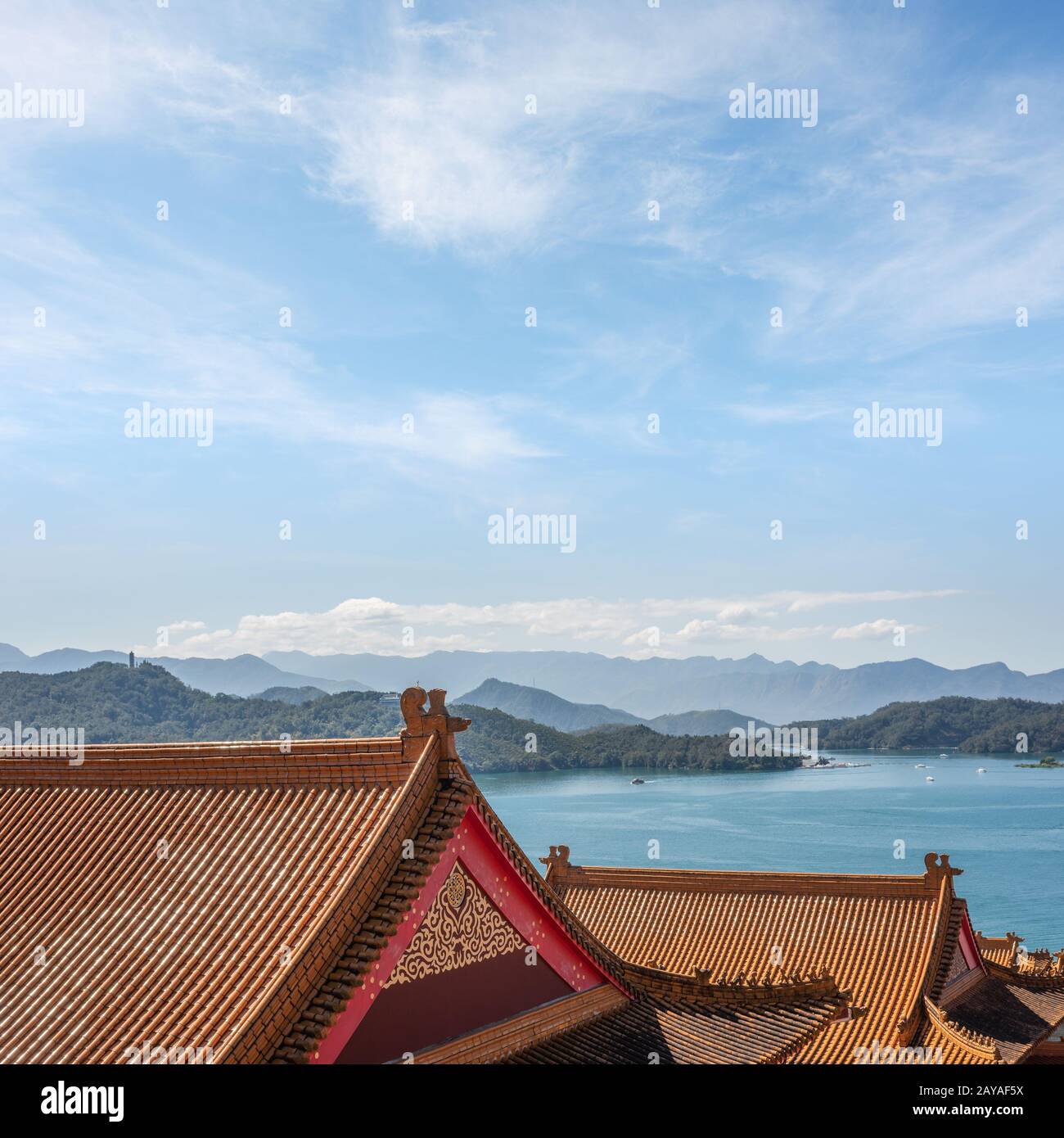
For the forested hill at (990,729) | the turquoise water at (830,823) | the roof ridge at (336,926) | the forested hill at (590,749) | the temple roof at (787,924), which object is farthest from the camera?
the forested hill at (990,729)

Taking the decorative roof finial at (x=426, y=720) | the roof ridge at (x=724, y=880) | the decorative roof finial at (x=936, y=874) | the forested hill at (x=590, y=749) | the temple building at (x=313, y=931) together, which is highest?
the decorative roof finial at (x=426, y=720)

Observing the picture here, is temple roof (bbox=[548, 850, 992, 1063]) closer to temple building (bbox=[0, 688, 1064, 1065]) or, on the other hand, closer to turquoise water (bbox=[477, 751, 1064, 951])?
temple building (bbox=[0, 688, 1064, 1065])

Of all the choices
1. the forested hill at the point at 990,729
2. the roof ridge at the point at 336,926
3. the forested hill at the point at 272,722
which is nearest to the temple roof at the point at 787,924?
the roof ridge at the point at 336,926

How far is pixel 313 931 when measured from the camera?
22.9ft

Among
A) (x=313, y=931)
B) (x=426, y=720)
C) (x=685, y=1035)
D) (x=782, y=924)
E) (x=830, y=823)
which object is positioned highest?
(x=426, y=720)

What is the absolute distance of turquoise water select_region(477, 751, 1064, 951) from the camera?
81812mm

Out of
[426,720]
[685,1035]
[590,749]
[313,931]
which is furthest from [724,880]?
[590,749]

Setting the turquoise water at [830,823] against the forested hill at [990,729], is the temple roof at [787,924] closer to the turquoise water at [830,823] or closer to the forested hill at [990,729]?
the turquoise water at [830,823]

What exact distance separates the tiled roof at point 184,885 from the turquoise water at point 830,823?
197ft

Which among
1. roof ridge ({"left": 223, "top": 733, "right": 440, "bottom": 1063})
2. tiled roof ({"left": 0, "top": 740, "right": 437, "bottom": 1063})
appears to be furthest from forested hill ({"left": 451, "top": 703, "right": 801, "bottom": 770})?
roof ridge ({"left": 223, "top": 733, "right": 440, "bottom": 1063})

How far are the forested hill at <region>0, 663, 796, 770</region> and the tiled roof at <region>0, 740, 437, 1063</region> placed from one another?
73.1 metres

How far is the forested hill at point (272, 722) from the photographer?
109438 millimetres

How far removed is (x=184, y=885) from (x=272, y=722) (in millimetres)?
125814

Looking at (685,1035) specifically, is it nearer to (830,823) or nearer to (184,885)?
(184,885)
